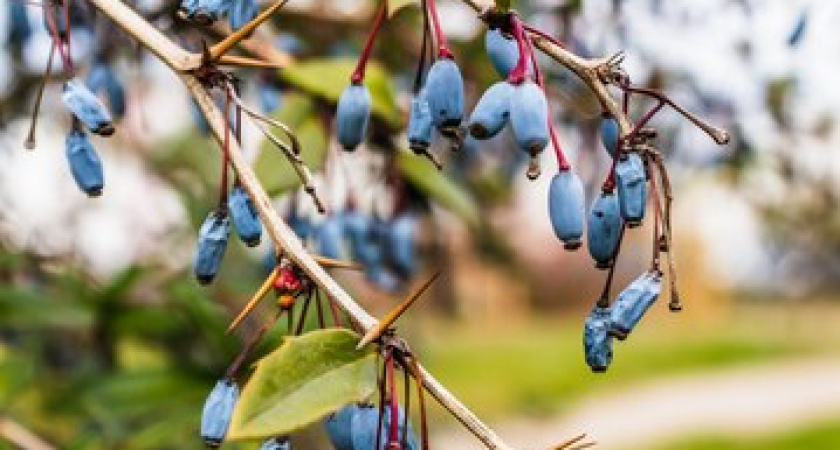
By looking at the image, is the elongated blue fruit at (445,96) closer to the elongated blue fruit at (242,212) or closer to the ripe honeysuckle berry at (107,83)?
the elongated blue fruit at (242,212)

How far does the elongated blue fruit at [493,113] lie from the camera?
934 mm

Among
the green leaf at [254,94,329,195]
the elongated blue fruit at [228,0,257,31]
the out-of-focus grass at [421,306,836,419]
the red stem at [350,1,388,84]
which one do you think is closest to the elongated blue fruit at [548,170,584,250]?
the red stem at [350,1,388,84]

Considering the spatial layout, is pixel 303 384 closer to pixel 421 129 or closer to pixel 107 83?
pixel 421 129

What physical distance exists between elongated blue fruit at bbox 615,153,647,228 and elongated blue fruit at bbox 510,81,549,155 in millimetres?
50

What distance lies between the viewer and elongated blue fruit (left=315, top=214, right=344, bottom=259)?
1570 millimetres

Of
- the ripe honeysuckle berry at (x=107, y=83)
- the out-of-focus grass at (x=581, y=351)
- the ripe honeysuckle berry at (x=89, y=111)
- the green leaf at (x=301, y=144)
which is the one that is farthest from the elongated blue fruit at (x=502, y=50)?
the out-of-focus grass at (x=581, y=351)

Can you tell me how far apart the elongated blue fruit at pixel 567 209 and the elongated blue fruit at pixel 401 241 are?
0.78 meters

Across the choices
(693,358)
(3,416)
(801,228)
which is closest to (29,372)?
(3,416)

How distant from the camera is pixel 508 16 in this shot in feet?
3.08

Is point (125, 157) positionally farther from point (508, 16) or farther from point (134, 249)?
point (508, 16)

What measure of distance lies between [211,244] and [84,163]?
5.5 inches

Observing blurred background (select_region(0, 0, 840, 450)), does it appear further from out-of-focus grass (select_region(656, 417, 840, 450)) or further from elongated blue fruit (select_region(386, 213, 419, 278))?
out-of-focus grass (select_region(656, 417, 840, 450))

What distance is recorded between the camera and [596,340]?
964mm

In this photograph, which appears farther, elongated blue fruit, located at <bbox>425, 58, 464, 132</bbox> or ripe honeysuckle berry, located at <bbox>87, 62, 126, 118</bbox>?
ripe honeysuckle berry, located at <bbox>87, 62, 126, 118</bbox>
